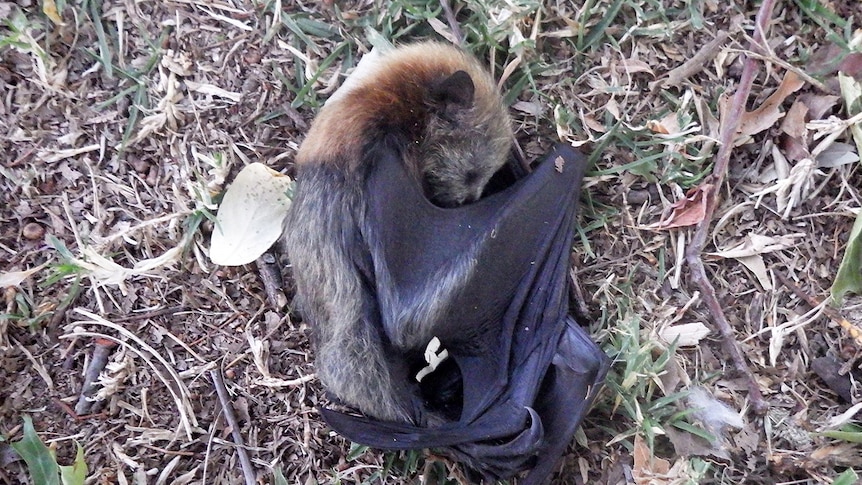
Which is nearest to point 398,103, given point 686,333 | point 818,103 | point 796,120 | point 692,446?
point 686,333

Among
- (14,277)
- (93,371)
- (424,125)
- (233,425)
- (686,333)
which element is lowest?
(233,425)

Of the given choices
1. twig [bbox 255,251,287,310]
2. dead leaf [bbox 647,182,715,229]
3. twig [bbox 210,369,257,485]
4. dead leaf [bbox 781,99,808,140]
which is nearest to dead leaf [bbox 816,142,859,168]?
dead leaf [bbox 781,99,808,140]

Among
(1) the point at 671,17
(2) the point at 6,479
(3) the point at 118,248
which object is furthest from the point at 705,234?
(2) the point at 6,479

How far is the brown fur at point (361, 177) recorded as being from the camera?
3258 mm

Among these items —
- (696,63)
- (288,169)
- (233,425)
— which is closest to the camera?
(696,63)

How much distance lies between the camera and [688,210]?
11.1 feet

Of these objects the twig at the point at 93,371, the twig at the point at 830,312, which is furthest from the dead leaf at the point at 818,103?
the twig at the point at 93,371

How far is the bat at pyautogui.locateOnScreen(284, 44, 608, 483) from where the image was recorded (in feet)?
10.5

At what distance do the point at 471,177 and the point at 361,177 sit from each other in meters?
0.56

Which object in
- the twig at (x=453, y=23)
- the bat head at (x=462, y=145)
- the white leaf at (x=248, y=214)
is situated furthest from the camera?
the white leaf at (x=248, y=214)

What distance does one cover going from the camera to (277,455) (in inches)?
146

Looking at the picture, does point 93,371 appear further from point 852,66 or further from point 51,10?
point 852,66

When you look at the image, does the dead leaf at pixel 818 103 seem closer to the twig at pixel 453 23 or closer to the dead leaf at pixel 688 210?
the dead leaf at pixel 688 210

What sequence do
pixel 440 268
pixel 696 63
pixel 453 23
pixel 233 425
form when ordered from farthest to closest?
pixel 233 425
pixel 453 23
pixel 696 63
pixel 440 268
